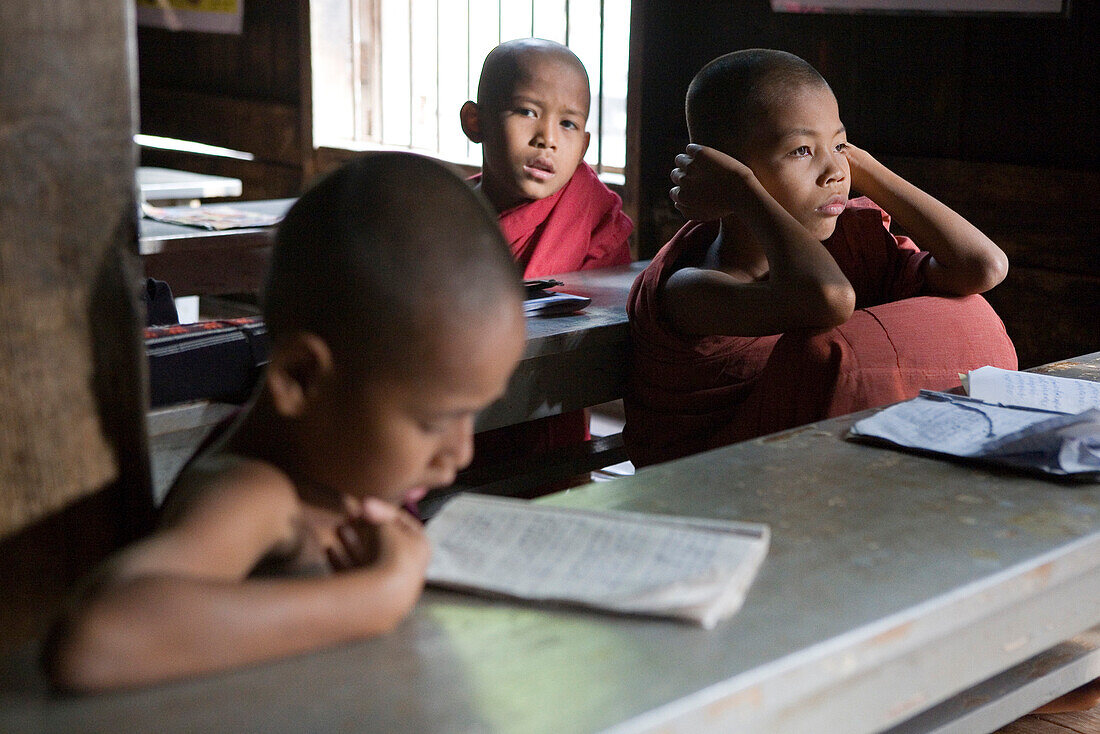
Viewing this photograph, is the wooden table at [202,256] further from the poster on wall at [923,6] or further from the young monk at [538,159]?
the poster on wall at [923,6]

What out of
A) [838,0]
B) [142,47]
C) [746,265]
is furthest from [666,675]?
[142,47]

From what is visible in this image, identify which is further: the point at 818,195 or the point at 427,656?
the point at 818,195

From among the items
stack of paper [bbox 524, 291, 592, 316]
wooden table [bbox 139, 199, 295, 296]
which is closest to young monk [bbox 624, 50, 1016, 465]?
stack of paper [bbox 524, 291, 592, 316]

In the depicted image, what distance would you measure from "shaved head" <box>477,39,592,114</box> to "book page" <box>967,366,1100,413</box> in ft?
4.37

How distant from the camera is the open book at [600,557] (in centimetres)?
96

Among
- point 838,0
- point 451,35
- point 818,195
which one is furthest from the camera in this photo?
point 451,35

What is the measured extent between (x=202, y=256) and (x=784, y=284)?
194 cm

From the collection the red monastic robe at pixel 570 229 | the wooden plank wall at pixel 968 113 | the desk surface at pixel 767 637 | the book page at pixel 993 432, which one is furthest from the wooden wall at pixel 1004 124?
the desk surface at pixel 767 637

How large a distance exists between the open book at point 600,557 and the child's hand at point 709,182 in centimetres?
90

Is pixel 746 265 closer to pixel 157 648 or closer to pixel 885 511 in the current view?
pixel 885 511

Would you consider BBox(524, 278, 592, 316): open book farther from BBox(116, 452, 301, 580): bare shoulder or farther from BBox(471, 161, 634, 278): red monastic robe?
BBox(116, 452, 301, 580): bare shoulder

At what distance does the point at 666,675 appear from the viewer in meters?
0.86

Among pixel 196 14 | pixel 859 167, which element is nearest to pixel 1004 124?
pixel 859 167

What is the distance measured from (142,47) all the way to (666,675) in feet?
21.9
